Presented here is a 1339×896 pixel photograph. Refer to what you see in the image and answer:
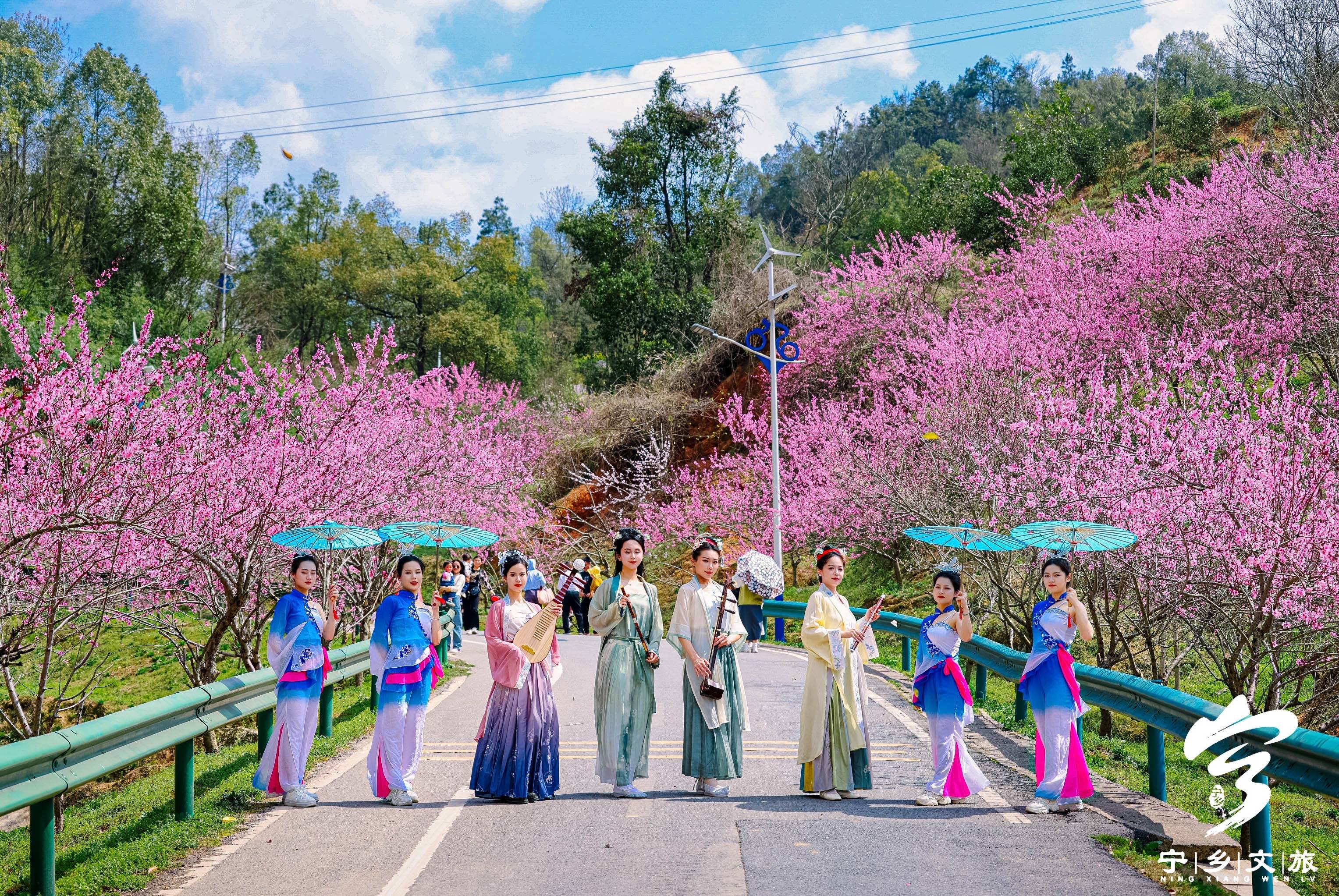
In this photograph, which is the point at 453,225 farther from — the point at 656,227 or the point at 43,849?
the point at 43,849

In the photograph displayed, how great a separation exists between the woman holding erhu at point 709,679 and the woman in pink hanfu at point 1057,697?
2114mm

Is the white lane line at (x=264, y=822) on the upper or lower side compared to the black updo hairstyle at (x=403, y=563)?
lower

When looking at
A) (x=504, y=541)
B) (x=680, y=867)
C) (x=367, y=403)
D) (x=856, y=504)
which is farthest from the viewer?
(x=504, y=541)

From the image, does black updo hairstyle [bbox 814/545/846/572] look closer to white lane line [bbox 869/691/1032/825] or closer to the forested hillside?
white lane line [bbox 869/691/1032/825]

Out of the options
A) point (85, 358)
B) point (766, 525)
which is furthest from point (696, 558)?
point (766, 525)

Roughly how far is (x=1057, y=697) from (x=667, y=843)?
9.72ft

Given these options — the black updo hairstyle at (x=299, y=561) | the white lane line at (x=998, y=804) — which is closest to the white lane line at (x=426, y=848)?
the black updo hairstyle at (x=299, y=561)

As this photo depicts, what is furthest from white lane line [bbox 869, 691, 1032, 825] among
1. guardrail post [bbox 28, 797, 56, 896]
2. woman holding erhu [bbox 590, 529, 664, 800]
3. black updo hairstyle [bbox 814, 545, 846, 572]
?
guardrail post [bbox 28, 797, 56, 896]

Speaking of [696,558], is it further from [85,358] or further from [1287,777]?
[85,358]

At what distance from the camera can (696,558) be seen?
8.60 m

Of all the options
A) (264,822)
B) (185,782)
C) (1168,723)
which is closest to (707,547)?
(1168,723)

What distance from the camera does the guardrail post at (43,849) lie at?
18.8 ft

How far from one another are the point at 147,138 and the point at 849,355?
27641 millimetres

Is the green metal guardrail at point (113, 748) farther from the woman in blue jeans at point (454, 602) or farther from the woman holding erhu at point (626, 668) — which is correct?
the woman in blue jeans at point (454, 602)
